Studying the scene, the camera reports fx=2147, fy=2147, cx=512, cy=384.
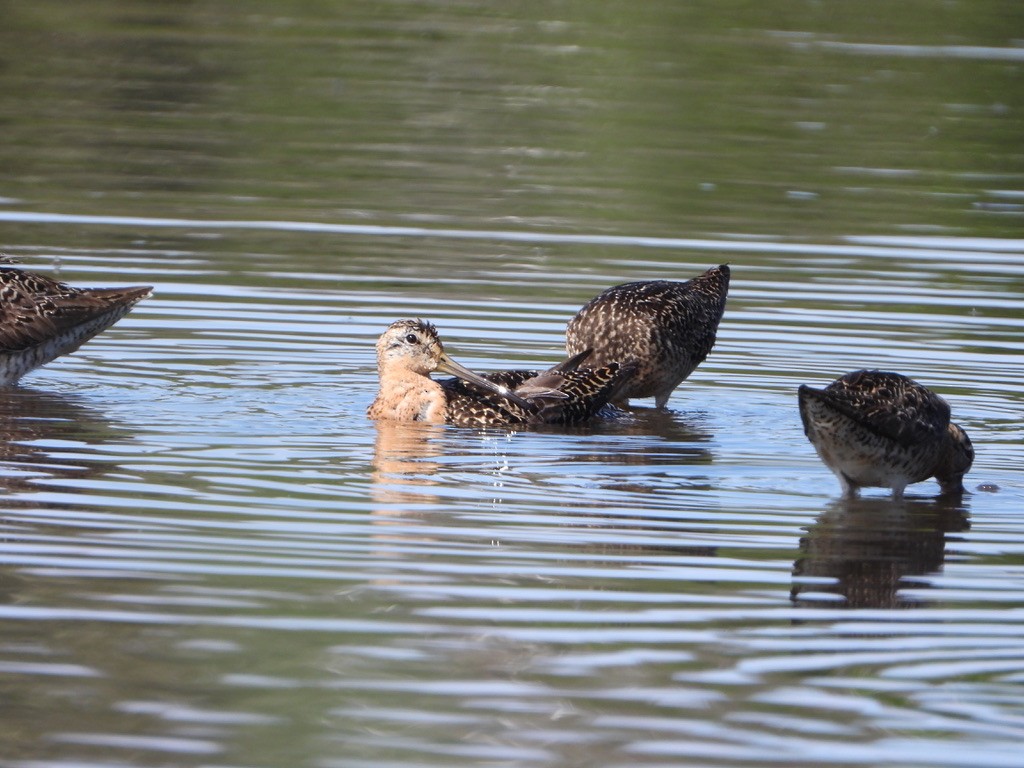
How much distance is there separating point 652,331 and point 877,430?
3.50 meters

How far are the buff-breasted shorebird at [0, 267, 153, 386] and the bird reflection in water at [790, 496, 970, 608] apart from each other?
16.6 feet

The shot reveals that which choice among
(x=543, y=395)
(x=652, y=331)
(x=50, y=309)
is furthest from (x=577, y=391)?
(x=50, y=309)

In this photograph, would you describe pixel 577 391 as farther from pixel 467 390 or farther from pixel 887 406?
pixel 887 406

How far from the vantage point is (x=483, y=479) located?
33.2ft

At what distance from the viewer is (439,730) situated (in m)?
6.30

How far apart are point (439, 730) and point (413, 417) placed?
18.6 ft

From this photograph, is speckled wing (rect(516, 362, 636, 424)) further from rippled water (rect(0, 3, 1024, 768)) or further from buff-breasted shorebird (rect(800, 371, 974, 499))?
buff-breasted shorebird (rect(800, 371, 974, 499))

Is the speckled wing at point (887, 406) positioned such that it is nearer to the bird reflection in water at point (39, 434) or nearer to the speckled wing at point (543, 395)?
the speckled wing at point (543, 395)

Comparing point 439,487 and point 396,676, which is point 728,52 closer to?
point 439,487

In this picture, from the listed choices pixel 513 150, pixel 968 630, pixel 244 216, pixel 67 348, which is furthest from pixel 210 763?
pixel 513 150

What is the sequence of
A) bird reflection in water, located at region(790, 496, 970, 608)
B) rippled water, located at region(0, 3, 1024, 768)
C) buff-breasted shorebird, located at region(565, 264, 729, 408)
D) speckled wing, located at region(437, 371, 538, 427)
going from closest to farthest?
rippled water, located at region(0, 3, 1024, 768) → bird reflection in water, located at region(790, 496, 970, 608) → speckled wing, located at region(437, 371, 538, 427) → buff-breasted shorebird, located at region(565, 264, 729, 408)

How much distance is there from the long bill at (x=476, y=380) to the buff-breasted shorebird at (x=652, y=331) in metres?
1.04

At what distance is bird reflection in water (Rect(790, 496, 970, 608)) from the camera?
8180mm

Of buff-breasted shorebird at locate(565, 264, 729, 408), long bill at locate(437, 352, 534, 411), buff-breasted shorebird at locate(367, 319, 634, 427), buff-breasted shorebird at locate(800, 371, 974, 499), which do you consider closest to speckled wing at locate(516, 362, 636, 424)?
buff-breasted shorebird at locate(367, 319, 634, 427)
